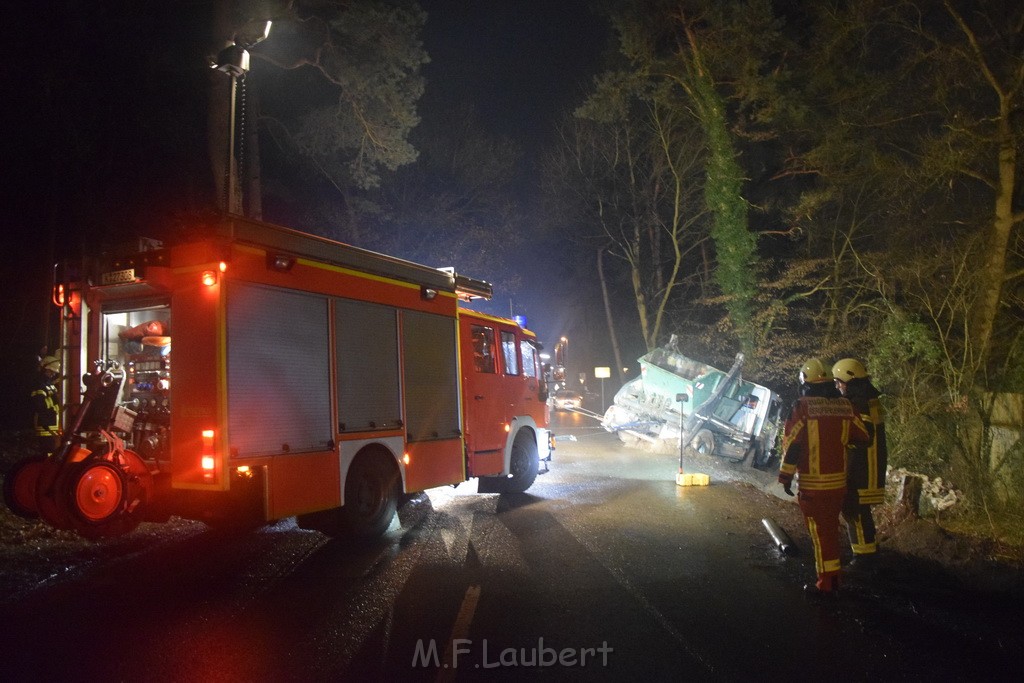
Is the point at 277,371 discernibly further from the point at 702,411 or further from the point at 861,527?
the point at 702,411

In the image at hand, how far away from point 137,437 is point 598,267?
31443 millimetres

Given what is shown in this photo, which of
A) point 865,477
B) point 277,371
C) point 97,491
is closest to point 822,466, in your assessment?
point 865,477

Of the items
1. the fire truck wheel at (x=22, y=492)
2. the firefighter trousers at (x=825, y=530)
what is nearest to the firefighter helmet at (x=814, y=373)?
the firefighter trousers at (x=825, y=530)

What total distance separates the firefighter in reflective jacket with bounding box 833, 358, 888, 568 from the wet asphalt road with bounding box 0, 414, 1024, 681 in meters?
0.38

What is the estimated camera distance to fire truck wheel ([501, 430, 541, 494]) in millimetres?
11023

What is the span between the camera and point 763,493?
1163 cm

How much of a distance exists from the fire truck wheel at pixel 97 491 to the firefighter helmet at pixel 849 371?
642 cm

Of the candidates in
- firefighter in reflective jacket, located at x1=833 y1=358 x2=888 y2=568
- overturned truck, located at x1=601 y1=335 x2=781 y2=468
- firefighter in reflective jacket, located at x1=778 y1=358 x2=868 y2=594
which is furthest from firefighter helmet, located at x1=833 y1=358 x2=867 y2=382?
overturned truck, located at x1=601 y1=335 x2=781 y2=468

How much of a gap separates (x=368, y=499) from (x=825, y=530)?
14.7 ft

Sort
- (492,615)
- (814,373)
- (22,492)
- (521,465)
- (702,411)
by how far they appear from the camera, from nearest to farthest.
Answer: (492,615)
(814,373)
(22,492)
(521,465)
(702,411)

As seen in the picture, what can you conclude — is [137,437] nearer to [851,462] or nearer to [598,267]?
[851,462]

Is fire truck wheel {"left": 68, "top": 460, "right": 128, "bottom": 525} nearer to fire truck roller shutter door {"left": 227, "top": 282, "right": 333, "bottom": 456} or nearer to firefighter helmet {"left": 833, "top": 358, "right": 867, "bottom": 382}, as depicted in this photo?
fire truck roller shutter door {"left": 227, "top": 282, "right": 333, "bottom": 456}

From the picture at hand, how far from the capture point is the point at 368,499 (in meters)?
7.95

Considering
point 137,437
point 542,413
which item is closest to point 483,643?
point 137,437
